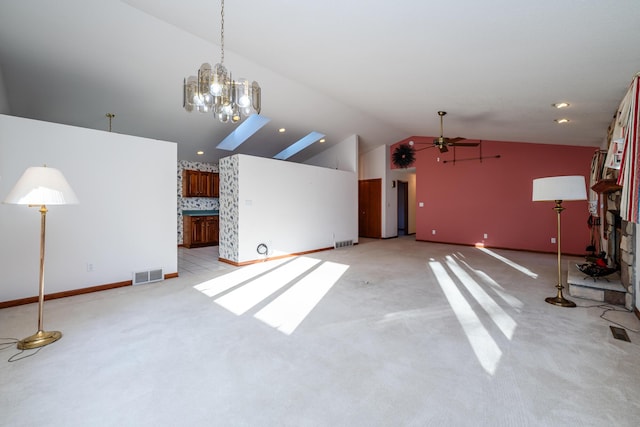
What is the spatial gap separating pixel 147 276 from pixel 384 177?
23.0 feet

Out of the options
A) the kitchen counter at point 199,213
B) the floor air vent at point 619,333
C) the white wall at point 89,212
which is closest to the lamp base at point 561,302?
the floor air vent at point 619,333

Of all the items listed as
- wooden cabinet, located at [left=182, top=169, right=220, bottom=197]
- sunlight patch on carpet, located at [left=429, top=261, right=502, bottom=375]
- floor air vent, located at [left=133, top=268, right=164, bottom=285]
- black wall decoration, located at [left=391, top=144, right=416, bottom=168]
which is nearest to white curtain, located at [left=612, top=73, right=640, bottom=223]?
sunlight patch on carpet, located at [left=429, top=261, right=502, bottom=375]

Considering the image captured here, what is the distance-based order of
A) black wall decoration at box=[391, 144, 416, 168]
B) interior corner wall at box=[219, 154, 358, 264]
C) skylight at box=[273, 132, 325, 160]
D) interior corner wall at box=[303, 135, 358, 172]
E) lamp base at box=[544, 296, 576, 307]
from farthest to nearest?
1. black wall decoration at box=[391, 144, 416, 168]
2. interior corner wall at box=[303, 135, 358, 172]
3. skylight at box=[273, 132, 325, 160]
4. interior corner wall at box=[219, 154, 358, 264]
5. lamp base at box=[544, 296, 576, 307]

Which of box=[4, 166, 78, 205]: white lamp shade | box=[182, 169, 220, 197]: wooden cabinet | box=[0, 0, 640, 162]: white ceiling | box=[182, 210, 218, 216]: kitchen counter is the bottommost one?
box=[182, 210, 218, 216]: kitchen counter

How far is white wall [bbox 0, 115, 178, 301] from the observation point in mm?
3170

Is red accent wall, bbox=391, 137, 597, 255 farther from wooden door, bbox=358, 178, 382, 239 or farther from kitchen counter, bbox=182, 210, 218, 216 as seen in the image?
kitchen counter, bbox=182, 210, 218, 216

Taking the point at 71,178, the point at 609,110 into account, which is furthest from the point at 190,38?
the point at 609,110

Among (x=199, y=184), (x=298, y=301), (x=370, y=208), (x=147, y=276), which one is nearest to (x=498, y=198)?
(x=370, y=208)

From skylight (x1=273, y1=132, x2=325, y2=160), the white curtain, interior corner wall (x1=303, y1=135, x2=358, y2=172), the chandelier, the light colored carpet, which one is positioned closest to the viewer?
the light colored carpet

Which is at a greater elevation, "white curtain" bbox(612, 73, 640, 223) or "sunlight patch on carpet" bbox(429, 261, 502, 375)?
"white curtain" bbox(612, 73, 640, 223)

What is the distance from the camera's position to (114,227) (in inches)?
150

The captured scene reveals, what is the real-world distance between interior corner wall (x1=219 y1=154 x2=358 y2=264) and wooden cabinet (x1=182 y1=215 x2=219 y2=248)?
6.64 ft

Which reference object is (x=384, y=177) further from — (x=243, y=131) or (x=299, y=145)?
(x=243, y=131)

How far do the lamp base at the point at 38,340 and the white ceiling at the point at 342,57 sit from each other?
307 centimetres
